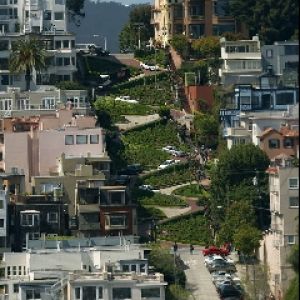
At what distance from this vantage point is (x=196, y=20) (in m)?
114

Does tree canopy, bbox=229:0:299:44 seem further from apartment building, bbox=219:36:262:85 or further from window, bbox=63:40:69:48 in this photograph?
window, bbox=63:40:69:48

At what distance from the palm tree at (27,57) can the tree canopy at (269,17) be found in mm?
8531

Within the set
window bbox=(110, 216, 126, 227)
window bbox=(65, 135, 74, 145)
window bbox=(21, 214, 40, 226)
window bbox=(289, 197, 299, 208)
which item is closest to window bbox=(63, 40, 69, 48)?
window bbox=(65, 135, 74, 145)

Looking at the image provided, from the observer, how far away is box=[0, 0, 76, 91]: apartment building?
A: 107062 mm

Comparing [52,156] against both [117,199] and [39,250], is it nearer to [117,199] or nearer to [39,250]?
[117,199]

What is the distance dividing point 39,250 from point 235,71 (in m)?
29.4

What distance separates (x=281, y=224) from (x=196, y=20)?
116ft

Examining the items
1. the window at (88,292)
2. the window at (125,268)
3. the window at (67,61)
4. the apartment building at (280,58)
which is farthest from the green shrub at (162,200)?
the window at (67,61)

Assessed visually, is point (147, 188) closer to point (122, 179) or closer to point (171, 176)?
point (122, 179)

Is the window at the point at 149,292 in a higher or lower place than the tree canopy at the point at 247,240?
lower

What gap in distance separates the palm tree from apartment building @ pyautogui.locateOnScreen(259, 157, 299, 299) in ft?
80.3

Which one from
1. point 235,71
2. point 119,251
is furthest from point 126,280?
point 235,71

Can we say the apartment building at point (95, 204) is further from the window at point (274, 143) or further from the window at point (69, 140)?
the window at point (69, 140)

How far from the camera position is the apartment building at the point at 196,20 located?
113062mm
